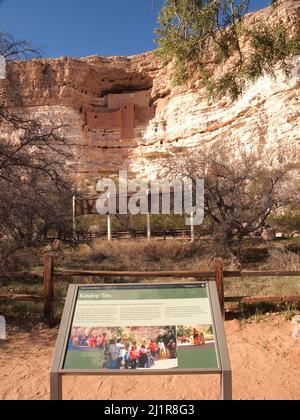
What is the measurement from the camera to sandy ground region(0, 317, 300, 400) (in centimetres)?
384

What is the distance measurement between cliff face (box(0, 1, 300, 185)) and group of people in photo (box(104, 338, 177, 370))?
27.1 meters

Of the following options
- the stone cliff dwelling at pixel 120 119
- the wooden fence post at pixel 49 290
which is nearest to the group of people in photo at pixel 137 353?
the wooden fence post at pixel 49 290

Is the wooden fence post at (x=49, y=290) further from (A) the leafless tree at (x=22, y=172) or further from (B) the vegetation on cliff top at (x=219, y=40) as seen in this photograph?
(B) the vegetation on cliff top at (x=219, y=40)

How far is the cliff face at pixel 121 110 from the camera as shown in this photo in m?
32.9

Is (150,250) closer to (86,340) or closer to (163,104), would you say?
(86,340)

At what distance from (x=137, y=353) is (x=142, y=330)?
0.18 meters

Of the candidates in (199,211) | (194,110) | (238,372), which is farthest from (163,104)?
(238,372)

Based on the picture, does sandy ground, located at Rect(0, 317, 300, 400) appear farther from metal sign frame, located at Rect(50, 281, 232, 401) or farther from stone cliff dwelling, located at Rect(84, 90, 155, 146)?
stone cliff dwelling, located at Rect(84, 90, 155, 146)

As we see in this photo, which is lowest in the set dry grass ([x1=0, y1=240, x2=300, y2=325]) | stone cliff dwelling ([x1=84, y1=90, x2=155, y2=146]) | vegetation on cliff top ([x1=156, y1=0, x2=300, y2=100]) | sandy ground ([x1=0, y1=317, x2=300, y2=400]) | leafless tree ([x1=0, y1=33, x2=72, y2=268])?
sandy ground ([x1=0, y1=317, x2=300, y2=400])

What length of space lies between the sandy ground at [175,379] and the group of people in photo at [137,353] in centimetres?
155

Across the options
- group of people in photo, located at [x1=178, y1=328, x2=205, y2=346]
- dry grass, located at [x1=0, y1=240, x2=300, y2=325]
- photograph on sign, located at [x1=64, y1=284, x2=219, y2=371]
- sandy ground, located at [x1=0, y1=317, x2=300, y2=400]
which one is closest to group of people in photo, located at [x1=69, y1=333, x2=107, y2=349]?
photograph on sign, located at [x1=64, y1=284, x2=219, y2=371]

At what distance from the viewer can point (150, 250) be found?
44.9 feet
